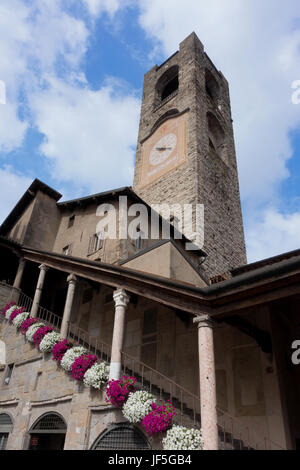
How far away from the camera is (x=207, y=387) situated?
5.83m

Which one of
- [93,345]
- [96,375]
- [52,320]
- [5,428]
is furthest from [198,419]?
[52,320]

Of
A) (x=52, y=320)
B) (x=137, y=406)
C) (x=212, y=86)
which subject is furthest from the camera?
(x=212, y=86)

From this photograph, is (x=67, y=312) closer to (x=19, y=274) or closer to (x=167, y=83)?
(x=19, y=274)

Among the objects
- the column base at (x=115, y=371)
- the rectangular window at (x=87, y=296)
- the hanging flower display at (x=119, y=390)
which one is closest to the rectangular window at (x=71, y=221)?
the rectangular window at (x=87, y=296)

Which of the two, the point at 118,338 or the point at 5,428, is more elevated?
the point at 118,338

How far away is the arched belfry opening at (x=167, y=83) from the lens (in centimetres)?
3059

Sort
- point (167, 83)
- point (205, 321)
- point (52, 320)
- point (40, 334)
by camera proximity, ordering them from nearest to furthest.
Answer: point (205, 321), point (40, 334), point (52, 320), point (167, 83)

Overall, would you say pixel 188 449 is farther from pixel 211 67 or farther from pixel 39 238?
pixel 211 67

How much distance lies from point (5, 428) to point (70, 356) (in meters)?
3.67

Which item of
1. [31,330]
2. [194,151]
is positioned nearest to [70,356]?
[31,330]

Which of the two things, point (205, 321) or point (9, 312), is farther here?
point (9, 312)

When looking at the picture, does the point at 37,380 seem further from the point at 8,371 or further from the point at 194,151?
the point at 194,151

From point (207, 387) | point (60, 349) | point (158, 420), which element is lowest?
point (158, 420)
